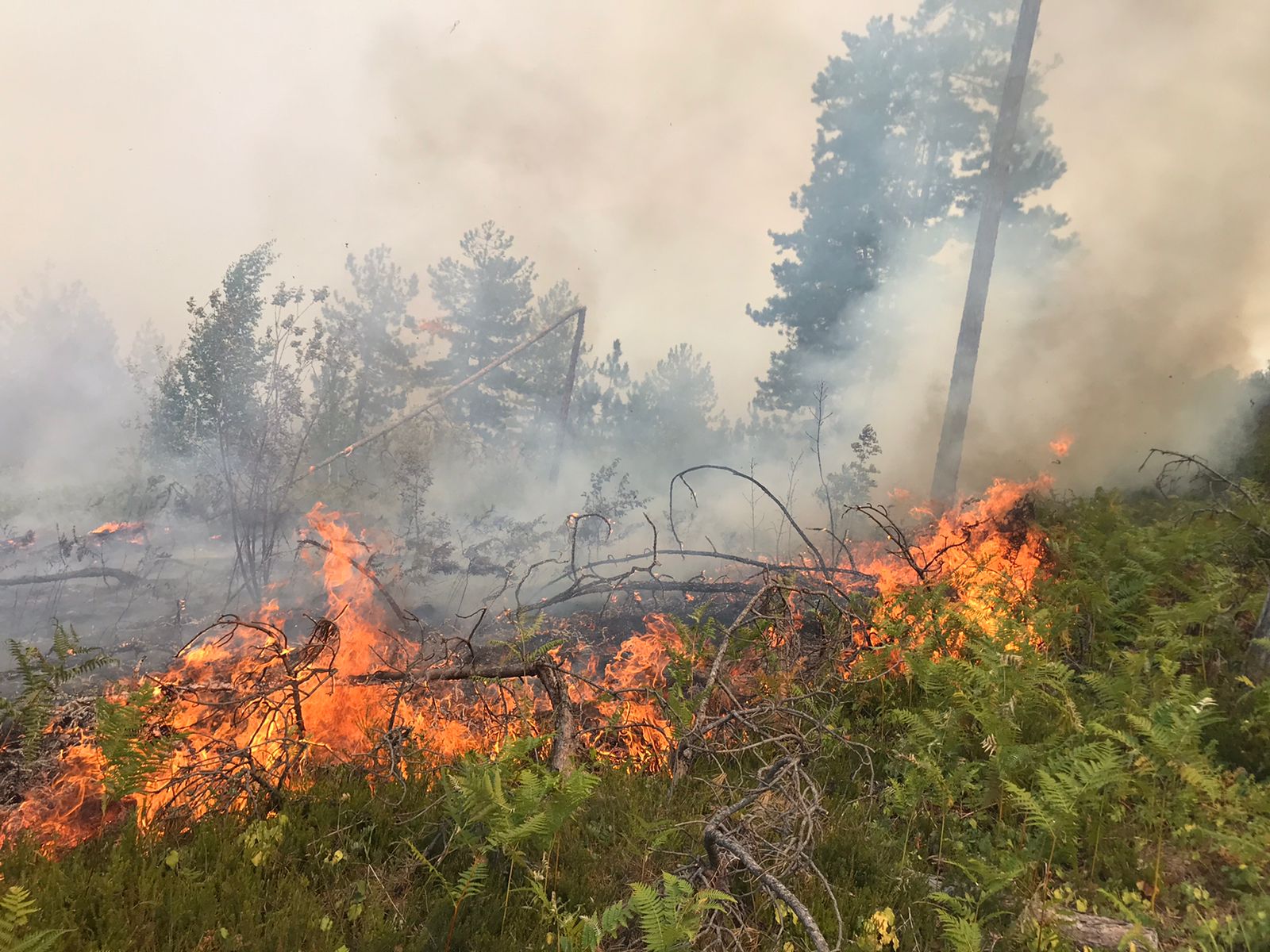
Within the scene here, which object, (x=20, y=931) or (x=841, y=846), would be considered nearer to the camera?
(x=20, y=931)

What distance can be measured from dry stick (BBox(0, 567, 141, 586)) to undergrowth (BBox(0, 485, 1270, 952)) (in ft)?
31.3

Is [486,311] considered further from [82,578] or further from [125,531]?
[82,578]

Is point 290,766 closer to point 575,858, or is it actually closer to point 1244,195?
point 575,858

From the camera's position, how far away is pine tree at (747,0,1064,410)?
1356 centimetres

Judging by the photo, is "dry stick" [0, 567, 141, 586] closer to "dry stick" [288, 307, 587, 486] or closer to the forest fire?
the forest fire

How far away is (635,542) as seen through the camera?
47.3 feet

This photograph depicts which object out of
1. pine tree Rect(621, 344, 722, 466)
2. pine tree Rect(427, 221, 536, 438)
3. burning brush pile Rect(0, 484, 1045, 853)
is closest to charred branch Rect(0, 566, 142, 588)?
burning brush pile Rect(0, 484, 1045, 853)

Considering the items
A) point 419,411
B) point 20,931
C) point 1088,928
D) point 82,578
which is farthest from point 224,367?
point 1088,928

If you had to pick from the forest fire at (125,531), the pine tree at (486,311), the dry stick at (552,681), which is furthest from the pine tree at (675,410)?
the dry stick at (552,681)

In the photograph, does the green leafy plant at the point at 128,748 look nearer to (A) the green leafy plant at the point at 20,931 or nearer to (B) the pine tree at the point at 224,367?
(A) the green leafy plant at the point at 20,931

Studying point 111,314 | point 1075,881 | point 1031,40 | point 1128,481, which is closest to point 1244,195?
point 1031,40

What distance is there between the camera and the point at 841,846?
329 centimetres

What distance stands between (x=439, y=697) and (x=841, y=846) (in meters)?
3.44

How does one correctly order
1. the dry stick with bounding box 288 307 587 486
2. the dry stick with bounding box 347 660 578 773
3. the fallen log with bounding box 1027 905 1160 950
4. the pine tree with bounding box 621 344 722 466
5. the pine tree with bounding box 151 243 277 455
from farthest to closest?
the pine tree with bounding box 621 344 722 466 → the pine tree with bounding box 151 243 277 455 → the dry stick with bounding box 288 307 587 486 → the dry stick with bounding box 347 660 578 773 → the fallen log with bounding box 1027 905 1160 950
